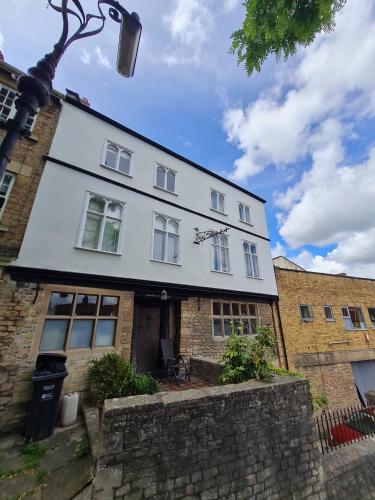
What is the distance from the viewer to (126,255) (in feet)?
26.0

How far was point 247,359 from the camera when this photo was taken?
205 inches

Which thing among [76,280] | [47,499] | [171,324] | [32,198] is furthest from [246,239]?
[47,499]

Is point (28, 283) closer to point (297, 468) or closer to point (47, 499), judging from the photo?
point (47, 499)

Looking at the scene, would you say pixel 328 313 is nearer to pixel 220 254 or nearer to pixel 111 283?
pixel 220 254

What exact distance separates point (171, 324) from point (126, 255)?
3436 mm

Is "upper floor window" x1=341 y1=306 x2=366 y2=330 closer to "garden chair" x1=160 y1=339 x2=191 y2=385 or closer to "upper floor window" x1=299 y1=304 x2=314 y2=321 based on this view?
"upper floor window" x1=299 y1=304 x2=314 y2=321

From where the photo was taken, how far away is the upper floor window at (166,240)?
355 inches

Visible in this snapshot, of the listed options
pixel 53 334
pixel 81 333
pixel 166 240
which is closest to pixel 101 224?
pixel 166 240

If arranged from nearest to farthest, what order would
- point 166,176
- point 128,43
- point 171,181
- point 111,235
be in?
point 128,43 < point 111,235 < point 166,176 < point 171,181

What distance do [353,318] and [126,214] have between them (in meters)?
16.0

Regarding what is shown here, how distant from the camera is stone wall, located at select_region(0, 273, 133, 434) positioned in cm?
512

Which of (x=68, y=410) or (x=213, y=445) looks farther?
(x=68, y=410)


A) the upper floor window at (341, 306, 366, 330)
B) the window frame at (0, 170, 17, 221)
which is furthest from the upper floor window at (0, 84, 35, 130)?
the upper floor window at (341, 306, 366, 330)

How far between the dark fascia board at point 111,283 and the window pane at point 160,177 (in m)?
4.80
